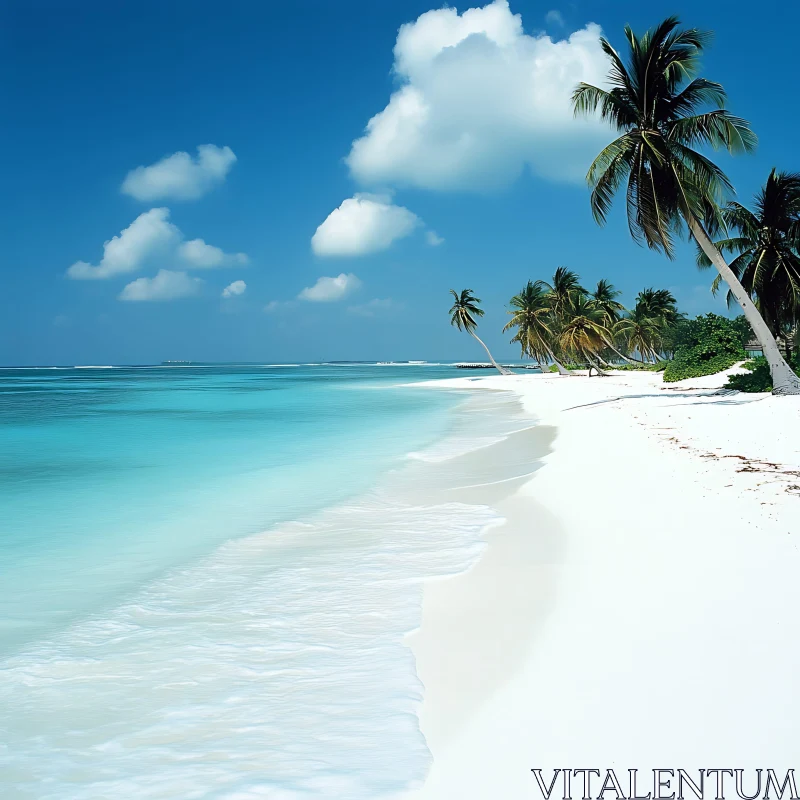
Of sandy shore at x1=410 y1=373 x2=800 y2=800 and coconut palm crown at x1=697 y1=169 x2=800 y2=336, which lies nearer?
sandy shore at x1=410 y1=373 x2=800 y2=800

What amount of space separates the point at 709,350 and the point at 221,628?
30.4 meters

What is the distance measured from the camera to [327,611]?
4.32 m

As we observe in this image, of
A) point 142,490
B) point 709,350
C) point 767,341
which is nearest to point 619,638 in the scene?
point 142,490

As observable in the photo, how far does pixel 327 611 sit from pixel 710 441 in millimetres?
9259

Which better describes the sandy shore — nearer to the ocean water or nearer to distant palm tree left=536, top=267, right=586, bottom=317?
the ocean water

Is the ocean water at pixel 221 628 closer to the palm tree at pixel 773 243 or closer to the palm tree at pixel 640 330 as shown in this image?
the palm tree at pixel 773 243

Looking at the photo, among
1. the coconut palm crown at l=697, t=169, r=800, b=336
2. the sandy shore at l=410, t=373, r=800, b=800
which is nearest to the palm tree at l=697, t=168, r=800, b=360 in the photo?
the coconut palm crown at l=697, t=169, r=800, b=336

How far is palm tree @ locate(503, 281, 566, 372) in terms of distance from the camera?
57281 millimetres

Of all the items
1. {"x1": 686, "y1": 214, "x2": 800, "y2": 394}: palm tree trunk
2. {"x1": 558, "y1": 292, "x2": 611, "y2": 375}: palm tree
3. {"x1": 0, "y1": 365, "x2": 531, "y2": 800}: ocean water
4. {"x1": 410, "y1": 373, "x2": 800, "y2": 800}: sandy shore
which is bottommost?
{"x1": 410, "y1": 373, "x2": 800, "y2": 800}: sandy shore

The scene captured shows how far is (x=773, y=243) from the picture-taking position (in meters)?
18.3

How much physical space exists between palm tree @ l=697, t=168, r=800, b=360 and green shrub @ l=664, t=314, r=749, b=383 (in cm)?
900

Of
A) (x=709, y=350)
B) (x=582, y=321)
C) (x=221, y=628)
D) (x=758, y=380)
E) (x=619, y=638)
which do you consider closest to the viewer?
(x=619, y=638)

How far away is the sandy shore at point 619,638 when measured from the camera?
2602 millimetres

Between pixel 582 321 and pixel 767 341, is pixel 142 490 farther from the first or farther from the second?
pixel 582 321
